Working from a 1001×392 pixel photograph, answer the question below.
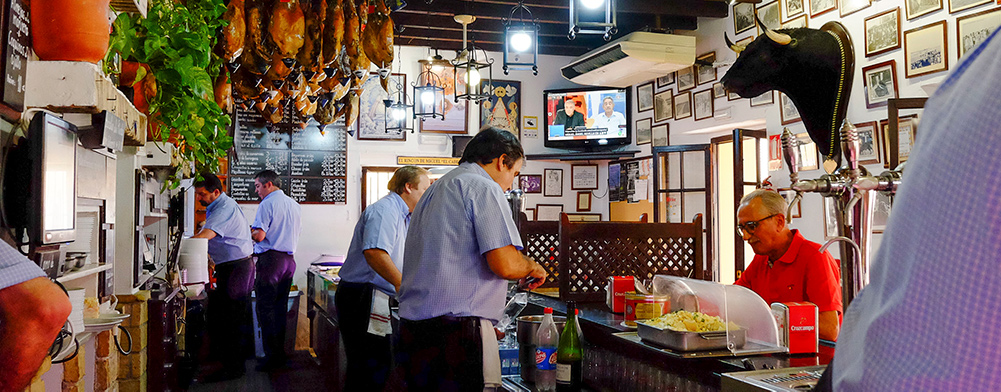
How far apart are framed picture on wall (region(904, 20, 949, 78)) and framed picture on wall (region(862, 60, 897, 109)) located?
A: 0.12 metres

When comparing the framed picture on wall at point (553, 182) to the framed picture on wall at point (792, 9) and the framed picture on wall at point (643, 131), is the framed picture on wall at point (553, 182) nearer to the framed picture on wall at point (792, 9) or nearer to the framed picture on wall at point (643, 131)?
the framed picture on wall at point (643, 131)

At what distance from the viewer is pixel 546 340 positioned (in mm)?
2318

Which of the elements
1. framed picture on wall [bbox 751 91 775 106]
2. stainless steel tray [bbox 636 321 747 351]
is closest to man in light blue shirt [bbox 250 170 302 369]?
framed picture on wall [bbox 751 91 775 106]

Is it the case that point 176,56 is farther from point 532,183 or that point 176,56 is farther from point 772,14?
point 532,183

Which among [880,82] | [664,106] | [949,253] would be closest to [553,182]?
[664,106]

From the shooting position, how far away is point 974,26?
4160mm

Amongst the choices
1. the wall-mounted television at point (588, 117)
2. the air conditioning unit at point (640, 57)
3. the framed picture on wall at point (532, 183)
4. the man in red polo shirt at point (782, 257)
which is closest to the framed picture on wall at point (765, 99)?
the air conditioning unit at point (640, 57)

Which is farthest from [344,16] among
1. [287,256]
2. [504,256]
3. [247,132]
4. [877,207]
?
[247,132]

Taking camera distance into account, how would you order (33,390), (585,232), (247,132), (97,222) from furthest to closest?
(247,132) < (585,232) < (97,222) < (33,390)

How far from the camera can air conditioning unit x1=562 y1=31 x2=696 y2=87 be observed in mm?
6844

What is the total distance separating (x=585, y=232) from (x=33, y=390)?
7.58 ft

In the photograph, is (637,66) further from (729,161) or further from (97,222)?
(97,222)

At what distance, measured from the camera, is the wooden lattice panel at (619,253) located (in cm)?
331

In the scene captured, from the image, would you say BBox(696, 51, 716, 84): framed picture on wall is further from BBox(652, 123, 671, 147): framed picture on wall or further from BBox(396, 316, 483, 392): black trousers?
BBox(396, 316, 483, 392): black trousers
